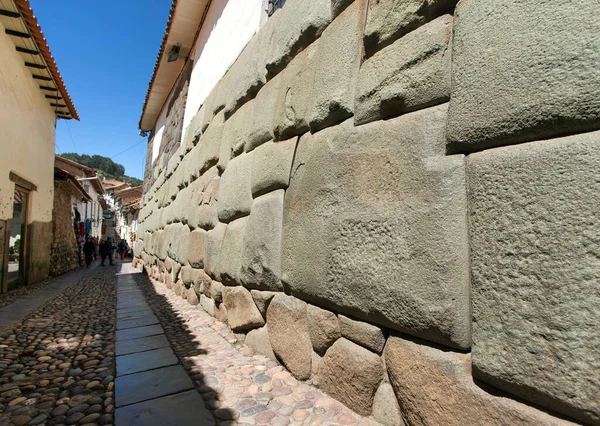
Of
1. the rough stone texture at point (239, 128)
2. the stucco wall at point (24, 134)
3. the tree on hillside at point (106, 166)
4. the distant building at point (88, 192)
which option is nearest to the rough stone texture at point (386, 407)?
the rough stone texture at point (239, 128)

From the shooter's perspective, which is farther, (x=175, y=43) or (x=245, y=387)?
(x=175, y=43)

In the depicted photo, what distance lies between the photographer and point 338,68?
187 cm

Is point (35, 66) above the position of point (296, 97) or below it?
above

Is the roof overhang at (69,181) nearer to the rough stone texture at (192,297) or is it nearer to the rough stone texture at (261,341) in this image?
the rough stone texture at (192,297)

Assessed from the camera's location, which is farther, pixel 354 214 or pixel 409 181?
pixel 354 214

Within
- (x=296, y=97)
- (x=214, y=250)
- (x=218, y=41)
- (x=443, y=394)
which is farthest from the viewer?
(x=218, y=41)

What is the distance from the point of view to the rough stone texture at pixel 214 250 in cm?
321

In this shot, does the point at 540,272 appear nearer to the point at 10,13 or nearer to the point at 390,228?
the point at 390,228

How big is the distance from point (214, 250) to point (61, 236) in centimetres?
924

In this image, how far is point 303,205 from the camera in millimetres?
1988

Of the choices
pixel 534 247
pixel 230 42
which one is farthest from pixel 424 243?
pixel 230 42

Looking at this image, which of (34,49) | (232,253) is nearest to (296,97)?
(232,253)

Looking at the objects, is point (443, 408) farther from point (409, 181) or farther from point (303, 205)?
point (303, 205)

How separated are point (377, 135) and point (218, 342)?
2003 millimetres
